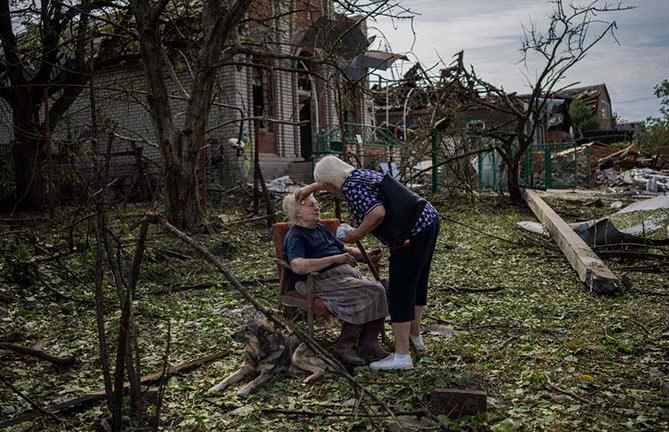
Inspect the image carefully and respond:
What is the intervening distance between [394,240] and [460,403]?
124cm

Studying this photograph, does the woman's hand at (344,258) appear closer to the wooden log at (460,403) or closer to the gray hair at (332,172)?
the gray hair at (332,172)

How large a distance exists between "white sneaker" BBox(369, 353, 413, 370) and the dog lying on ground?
40 centimetres

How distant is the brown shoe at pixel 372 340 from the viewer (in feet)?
16.3

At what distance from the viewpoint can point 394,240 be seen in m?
4.57

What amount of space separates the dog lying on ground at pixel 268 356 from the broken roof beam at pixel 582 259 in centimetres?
360

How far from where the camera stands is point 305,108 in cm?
2558

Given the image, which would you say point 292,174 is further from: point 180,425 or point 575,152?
point 180,425

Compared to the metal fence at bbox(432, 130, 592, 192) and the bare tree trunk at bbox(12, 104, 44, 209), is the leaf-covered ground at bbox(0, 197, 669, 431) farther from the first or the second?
the bare tree trunk at bbox(12, 104, 44, 209)

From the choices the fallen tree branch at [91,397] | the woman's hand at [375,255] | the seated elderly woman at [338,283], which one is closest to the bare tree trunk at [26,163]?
the fallen tree branch at [91,397]

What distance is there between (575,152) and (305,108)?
33.8ft

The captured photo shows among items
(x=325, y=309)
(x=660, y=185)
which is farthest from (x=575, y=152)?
(x=325, y=309)

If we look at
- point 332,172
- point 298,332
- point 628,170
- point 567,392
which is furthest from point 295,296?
point 628,170

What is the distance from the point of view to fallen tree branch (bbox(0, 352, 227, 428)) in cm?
373

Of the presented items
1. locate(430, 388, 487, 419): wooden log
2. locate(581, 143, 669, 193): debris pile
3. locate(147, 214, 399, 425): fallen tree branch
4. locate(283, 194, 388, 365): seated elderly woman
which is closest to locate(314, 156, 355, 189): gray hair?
locate(283, 194, 388, 365): seated elderly woman
